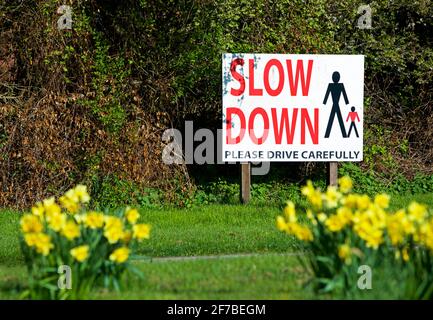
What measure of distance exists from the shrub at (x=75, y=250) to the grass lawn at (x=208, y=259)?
0.21 meters

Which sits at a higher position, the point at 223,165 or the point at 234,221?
the point at 223,165

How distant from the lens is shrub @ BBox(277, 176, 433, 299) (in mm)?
6504

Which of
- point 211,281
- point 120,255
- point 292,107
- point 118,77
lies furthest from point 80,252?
point 292,107

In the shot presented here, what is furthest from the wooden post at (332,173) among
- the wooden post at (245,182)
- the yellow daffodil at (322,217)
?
the yellow daffodil at (322,217)

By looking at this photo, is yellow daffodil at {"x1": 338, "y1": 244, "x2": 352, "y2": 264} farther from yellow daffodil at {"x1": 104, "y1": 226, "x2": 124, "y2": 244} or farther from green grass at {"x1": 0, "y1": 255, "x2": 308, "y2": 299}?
yellow daffodil at {"x1": 104, "y1": 226, "x2": 124, "y2": 244}

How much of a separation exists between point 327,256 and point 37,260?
2.37 m

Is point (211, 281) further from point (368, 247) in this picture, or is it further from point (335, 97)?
point (335, 97)

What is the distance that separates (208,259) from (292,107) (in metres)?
6.93

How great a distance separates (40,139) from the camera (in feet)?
48.6

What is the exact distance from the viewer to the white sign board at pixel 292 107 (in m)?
15.4

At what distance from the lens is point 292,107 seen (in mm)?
15727
